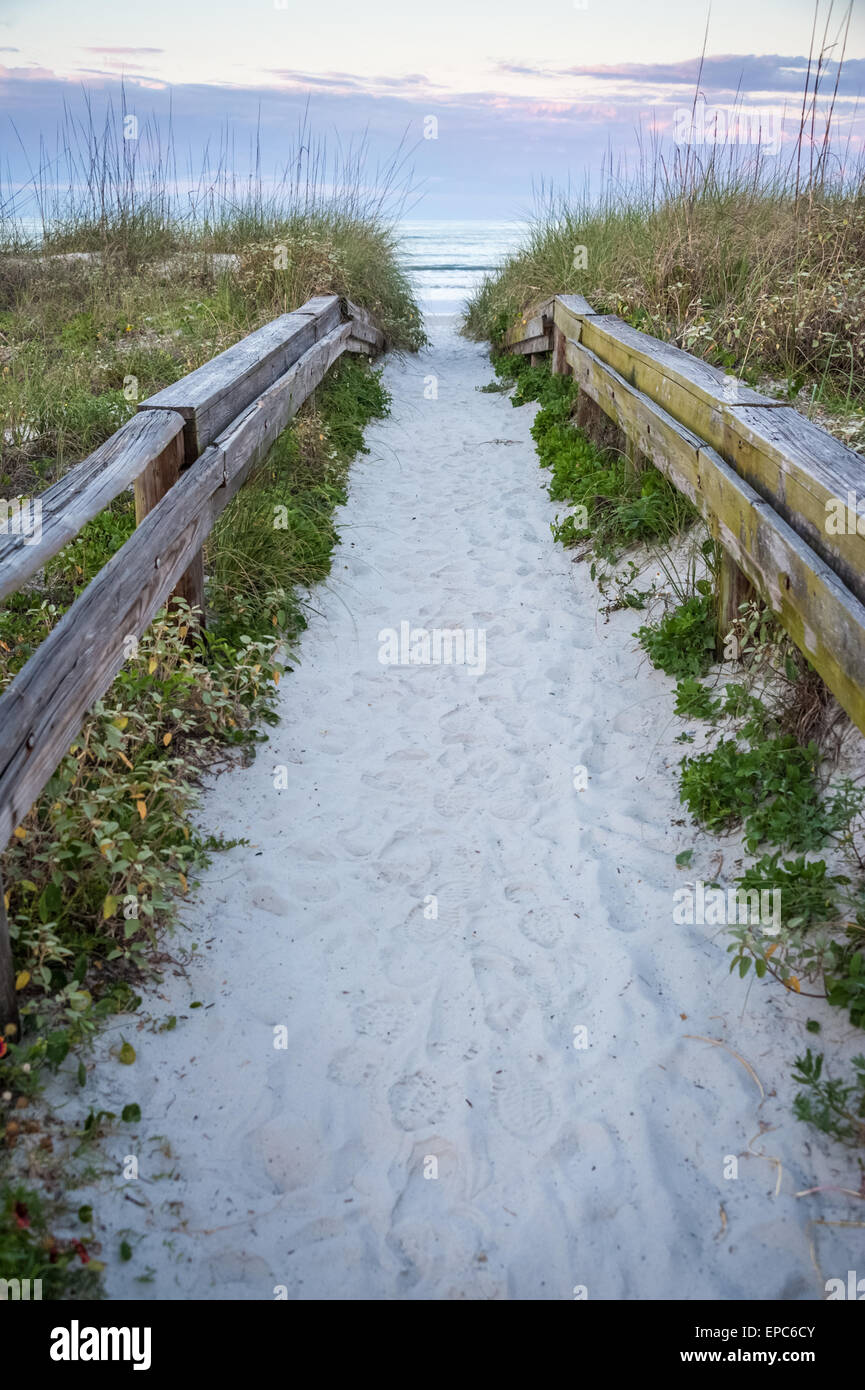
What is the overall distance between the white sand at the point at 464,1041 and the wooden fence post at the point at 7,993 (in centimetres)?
24

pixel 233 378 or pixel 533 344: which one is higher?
pixel 533 344

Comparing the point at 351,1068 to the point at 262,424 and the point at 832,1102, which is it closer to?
the point at 832,1102

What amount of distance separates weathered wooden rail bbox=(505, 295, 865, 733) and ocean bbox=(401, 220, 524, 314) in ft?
48.4

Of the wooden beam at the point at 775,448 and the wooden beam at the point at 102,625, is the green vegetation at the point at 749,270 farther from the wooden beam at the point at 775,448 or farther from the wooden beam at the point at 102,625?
the wooden beam at the point at 102,625

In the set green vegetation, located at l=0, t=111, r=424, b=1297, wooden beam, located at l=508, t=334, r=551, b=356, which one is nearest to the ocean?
green vegetation, located at l=0, t=111, r=424, b=1297

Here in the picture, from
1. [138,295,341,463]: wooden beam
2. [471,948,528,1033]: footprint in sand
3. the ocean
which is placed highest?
the ocean

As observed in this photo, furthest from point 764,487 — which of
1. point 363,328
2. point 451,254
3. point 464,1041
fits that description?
point 451,254

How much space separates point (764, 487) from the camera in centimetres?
341

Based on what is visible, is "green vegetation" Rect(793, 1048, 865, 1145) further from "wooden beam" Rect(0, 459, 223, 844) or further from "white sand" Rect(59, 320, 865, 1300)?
"wooden beam" Rect(0, 459, 223, 844)

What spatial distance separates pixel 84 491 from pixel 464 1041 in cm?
205

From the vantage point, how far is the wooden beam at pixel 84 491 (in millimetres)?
2396

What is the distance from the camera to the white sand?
2.09 metres

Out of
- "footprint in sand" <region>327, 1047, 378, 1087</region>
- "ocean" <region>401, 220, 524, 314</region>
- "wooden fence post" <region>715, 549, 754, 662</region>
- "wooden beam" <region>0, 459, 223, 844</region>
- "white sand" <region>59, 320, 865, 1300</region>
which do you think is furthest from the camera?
"ocean" <region>401, 220, 524, 314</region>
